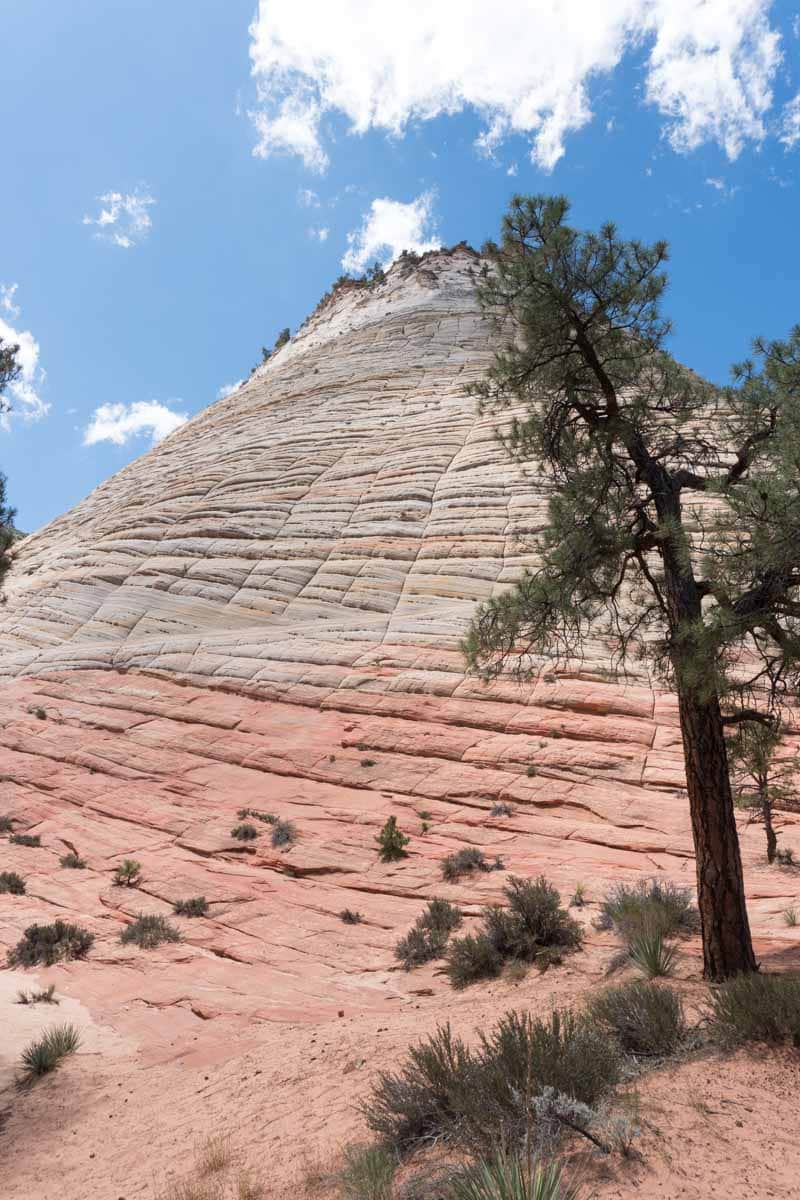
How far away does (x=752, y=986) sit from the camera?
5.12 meters

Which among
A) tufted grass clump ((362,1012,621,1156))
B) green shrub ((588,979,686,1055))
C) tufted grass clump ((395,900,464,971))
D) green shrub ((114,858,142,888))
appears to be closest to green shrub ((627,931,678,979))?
green shrub ((588,979,686,1055))

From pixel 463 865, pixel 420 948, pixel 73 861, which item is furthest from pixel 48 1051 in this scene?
pixel 463 865

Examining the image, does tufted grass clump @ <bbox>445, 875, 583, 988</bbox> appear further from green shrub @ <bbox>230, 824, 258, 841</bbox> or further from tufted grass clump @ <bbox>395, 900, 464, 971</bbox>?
green shrub @ <bbox>230, 824, 258, 841</bbox>

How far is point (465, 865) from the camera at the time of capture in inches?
438

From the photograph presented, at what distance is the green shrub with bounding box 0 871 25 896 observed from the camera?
37.9 ft

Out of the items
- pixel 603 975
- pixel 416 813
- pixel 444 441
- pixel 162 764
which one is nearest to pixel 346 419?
pixel 444 441

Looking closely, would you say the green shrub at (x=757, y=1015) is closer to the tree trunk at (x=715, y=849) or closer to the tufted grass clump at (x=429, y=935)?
the tree trunk at (x=715, y=849)

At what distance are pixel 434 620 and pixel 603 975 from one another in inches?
520

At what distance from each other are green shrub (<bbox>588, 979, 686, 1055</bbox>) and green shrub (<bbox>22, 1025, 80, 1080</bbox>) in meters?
5.30

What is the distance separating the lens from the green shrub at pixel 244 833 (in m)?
12.8

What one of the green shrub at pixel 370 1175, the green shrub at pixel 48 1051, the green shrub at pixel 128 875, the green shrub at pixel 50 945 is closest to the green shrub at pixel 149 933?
the green shrub at pixel 50 945

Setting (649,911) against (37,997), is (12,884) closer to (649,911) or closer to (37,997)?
(37,997)

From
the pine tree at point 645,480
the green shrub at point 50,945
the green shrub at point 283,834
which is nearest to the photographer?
the pine tree at point 645,480

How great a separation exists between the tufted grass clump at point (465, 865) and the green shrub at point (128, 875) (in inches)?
202
